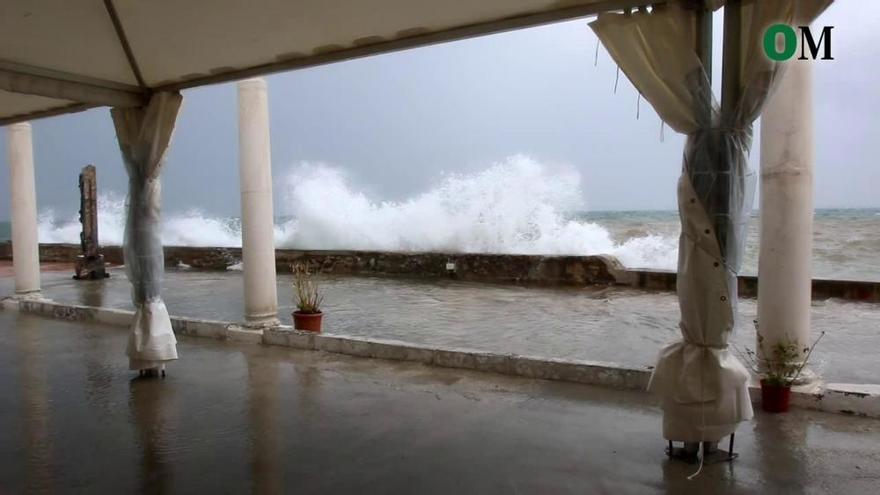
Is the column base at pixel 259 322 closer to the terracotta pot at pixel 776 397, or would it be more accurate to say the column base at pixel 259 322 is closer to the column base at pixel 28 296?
the column base at pixel 28 296

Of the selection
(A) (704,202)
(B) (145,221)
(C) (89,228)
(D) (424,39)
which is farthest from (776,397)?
(C) (89,228)

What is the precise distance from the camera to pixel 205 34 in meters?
3.75

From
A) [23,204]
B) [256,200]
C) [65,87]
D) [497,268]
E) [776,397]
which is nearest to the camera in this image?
[776,397]

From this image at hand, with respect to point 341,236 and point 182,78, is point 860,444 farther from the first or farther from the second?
point 341,236

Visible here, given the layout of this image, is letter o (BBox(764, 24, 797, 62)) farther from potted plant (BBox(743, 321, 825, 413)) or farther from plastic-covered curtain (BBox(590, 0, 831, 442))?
potted plant (BBox(743, 321, 825, 413))

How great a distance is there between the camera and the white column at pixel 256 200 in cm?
599

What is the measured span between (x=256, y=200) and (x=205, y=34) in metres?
2.50

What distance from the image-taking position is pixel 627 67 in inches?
117

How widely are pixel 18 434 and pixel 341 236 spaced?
17.6 m

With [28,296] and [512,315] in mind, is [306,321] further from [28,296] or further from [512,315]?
[28,296]

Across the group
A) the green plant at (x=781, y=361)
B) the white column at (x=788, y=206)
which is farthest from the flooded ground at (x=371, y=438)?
the white column at (x=788, y=206)

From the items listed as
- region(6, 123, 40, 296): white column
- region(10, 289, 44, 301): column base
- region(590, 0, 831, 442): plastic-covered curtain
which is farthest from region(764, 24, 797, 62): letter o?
region(10, 289, 44, 301): column base

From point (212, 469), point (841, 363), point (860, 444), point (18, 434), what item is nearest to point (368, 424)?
point (212, 469)

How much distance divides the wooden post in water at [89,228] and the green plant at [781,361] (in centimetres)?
1256
